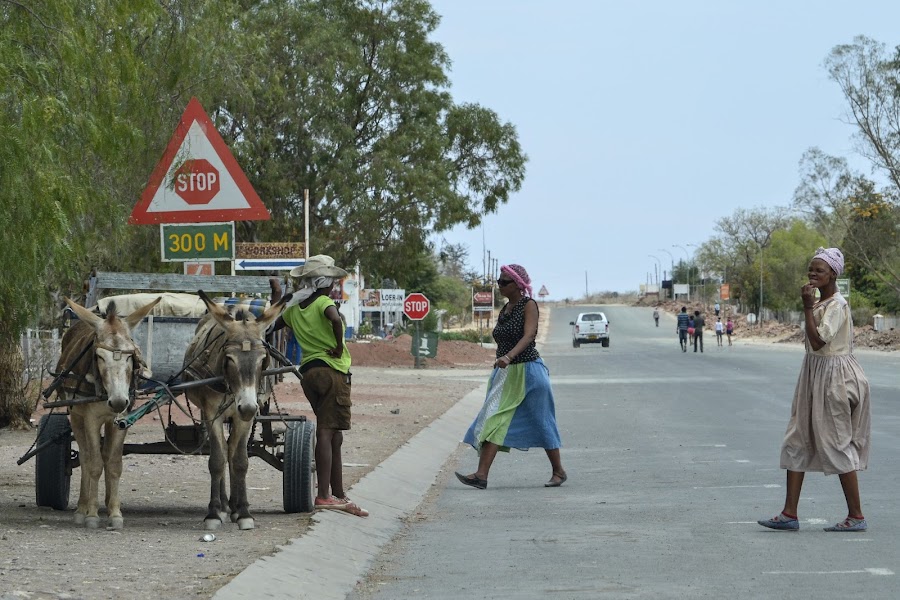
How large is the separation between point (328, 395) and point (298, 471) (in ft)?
2.06

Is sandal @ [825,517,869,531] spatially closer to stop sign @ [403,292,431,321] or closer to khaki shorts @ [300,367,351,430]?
khaki shorts @ [300,367,351,430]

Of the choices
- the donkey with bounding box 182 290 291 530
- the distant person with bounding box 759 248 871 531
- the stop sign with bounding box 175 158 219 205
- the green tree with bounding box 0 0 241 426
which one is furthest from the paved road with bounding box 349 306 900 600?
the green tree with bounding box 0 0 241 426

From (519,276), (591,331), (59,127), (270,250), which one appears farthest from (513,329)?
(591,331)

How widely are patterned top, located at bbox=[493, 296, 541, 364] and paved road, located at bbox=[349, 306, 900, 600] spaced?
1.23m

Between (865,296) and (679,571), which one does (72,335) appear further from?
(865,296)

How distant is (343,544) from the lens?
9.59m

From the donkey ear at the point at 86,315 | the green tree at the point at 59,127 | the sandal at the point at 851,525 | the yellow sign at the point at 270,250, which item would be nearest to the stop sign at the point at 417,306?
the yellow sign at the point at 270,250

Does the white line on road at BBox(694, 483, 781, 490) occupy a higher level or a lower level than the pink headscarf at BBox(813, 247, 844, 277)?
lower

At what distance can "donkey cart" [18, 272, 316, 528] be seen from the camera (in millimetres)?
10274

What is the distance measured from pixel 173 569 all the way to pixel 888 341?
64.0 meters

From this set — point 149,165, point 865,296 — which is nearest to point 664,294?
point 865,296

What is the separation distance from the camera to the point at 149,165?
1481cm

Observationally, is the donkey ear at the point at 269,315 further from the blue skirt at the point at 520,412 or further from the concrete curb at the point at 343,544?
the blue skirt at the point at 520,412

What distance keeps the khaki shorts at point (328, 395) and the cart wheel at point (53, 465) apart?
6.00 feet
